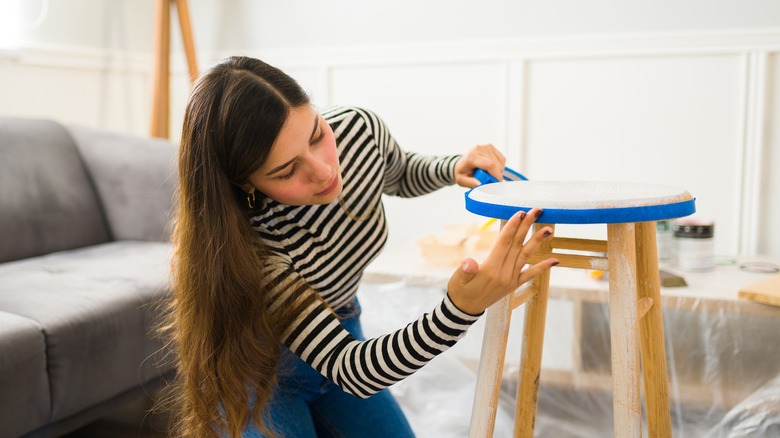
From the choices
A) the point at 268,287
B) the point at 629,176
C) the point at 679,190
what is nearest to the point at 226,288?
the point at 268,287

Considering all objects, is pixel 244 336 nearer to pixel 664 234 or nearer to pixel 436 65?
pixel 664 234

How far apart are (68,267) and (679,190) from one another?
4.55 ft

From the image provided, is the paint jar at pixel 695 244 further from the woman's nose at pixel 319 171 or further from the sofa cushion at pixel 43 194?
the sofa cushion at pixel 43 194

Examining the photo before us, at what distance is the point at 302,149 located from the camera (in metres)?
0.82

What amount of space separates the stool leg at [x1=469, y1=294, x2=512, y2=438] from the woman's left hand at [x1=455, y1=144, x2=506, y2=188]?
226 millimetres

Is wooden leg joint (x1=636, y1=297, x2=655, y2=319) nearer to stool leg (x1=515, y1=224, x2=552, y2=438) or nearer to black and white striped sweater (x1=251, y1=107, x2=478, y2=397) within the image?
stool leg (x1=515, y1=224, x2=552, y2=438)

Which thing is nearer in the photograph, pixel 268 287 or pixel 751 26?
pixel 268 287

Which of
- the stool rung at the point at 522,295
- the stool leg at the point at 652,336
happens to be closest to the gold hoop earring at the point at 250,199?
the stool rung at the point at 522,295

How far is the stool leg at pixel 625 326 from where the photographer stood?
81cm

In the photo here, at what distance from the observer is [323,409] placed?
1092 mm

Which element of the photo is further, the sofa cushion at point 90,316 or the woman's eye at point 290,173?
the sofa cushion at point 90,316

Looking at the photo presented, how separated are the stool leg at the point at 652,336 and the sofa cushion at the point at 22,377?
1.02 meters

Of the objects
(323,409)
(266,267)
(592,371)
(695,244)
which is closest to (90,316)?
(323,409)

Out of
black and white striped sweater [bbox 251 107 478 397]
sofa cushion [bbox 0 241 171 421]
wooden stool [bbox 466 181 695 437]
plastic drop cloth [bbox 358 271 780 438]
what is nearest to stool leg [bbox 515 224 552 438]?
wooden stool [bbox 466 181 695 437]
